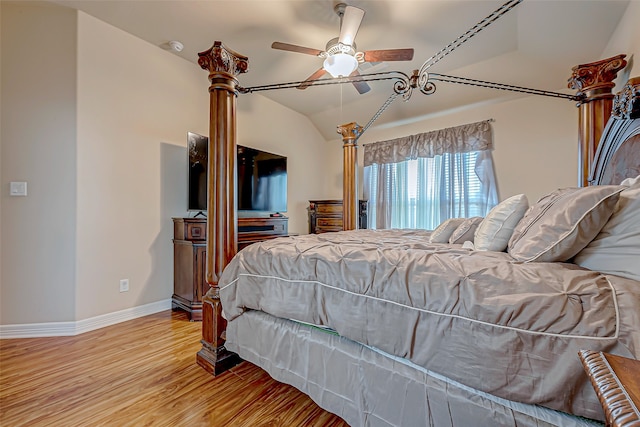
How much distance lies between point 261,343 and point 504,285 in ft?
4.13

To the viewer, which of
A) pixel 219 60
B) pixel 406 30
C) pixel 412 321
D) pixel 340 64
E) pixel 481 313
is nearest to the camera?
pixel 481 313

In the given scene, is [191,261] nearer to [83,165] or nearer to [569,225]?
[83,165]

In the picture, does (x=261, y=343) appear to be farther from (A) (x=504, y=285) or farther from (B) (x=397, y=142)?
(B) (x=397, y=142)

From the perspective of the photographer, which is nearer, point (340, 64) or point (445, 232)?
point (445, 232)

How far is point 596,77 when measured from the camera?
6.12ft

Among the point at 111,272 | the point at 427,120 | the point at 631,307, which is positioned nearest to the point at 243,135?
the point at 111,272

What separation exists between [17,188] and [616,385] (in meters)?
3.48

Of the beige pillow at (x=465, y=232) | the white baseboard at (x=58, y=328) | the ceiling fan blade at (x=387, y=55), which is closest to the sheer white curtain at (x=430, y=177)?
the ceiling fan blade at (x=387, y=55)

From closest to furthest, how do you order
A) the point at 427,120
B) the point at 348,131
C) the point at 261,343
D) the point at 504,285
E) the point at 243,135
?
the point at 504,285
the point at 261,343
the point at 348,131
the point at 243,135
the point at 427,120

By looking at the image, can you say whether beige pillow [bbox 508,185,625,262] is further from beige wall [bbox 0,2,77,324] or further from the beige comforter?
beige wall [bbox 0,2,77,324]

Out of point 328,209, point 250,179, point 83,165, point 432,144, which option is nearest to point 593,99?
point 432,144

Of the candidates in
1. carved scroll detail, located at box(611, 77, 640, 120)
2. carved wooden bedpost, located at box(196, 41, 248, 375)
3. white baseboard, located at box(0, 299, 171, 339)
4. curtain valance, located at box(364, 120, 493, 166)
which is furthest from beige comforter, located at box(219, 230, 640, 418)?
curtain valance, located at box(364, 120, 493, 166)

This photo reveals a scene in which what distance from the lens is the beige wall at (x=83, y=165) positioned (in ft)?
7.27

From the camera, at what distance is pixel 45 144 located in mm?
2252
